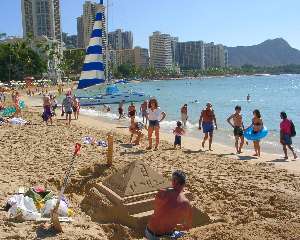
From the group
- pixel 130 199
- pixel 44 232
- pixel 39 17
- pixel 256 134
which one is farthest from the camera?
pixel 39 17

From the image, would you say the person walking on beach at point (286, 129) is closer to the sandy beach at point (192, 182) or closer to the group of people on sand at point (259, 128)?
the group of people on sand at point (259, 128)

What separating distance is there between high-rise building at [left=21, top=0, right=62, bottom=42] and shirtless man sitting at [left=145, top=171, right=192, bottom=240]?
14703cm

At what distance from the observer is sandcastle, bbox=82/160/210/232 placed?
677 cm

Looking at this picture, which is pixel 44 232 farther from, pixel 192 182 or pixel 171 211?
pixel 192 182

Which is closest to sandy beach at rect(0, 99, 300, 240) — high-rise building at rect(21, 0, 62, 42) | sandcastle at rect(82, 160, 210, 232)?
sandcastle at rect(82, 160, 210, 232)

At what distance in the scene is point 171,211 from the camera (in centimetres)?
442

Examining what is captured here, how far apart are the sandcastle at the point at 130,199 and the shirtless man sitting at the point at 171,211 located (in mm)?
2238

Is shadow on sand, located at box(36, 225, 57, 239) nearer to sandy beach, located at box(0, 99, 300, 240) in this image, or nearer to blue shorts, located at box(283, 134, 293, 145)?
sandy beach, located at box(0, 99, 300, 240)

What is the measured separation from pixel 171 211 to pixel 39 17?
15199 cm

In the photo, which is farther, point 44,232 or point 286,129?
point 286,129

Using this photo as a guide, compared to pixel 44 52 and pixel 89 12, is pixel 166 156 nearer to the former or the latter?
pixel 44 52

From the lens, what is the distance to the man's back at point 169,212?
4422 mm

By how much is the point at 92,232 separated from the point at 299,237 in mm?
2725

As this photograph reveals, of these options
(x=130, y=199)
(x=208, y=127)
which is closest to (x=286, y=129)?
(x=208, y=127)
